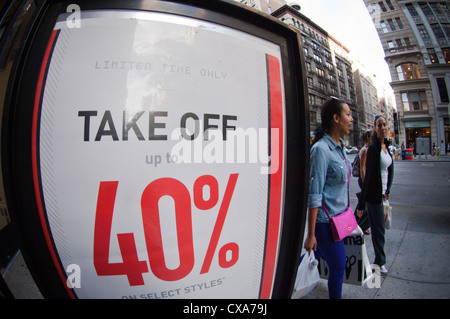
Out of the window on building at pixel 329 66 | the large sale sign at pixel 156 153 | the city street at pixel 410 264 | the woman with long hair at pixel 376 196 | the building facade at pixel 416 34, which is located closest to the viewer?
the large sale sign at pixel 156 153

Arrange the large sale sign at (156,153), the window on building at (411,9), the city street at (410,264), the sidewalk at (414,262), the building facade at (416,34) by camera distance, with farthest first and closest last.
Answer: the window on building at (411,9)
the sidewalk at (414,262)
the building facade at (416,34)
the city street at (410,264)
the large sale sign at (156,153)

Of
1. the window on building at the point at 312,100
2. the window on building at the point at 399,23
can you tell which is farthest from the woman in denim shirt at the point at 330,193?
the window on building at the point at 399,23

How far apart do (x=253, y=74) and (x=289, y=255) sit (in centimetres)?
82

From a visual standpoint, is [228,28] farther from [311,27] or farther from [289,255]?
[289,255]

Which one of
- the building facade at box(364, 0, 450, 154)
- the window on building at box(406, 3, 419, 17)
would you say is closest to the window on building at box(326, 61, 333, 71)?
the building facade at box(364, 0, 450, 154)

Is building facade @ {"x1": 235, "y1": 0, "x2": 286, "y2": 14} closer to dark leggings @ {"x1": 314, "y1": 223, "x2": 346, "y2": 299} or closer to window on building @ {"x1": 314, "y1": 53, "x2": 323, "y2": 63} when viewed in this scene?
window on building @ {"x1": 314, "y1": 53, "x2": 323, "y2": 63}

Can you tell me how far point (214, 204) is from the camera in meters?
0.79

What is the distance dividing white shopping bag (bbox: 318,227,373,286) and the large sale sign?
137 cm

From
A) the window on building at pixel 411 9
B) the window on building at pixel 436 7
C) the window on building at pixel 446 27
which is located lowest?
the window on building at pixel 446 27

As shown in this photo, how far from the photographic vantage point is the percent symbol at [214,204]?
0.78 m

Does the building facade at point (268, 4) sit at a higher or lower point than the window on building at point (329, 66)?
higher

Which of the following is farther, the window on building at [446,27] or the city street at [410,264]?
the window on building at [446,27]

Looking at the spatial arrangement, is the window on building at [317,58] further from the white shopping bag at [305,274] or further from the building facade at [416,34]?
the white shopping bag at [305,274]

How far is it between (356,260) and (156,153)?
6.60 feet
